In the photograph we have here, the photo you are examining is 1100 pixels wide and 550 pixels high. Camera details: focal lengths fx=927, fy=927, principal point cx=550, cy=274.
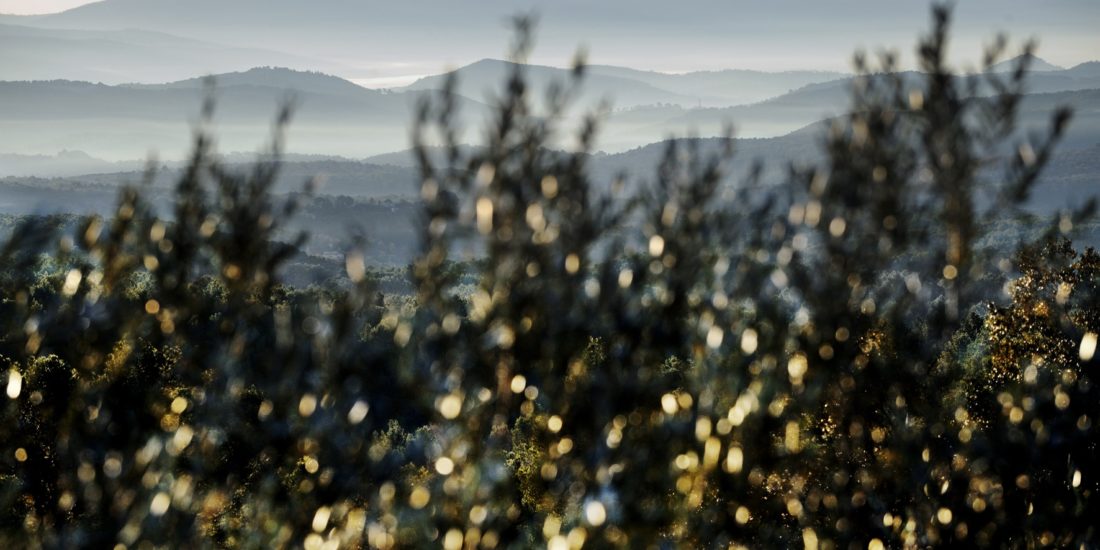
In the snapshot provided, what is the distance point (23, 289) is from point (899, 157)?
9577 millimetres

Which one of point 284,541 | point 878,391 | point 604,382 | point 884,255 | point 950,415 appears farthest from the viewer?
point 950,415

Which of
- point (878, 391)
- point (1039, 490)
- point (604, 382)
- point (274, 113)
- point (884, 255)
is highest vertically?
point (274, 113)

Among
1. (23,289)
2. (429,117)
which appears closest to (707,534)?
(429,117)

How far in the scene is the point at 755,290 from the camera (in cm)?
1090

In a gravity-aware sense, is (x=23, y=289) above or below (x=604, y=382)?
A: above

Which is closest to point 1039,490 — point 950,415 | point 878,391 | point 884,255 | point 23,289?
point 950,415

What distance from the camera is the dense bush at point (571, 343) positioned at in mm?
7461

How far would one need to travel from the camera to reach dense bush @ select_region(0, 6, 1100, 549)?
7.46 metres

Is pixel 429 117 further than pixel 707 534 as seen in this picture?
No

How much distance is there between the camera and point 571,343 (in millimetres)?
8352

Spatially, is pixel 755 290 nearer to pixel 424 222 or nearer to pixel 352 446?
pixel 424 222

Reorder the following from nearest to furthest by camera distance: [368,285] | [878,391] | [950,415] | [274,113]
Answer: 1. [368,285]
2. [274,113]
3. [878,391]
4. [950,415]

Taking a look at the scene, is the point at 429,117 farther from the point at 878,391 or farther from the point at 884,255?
the point at 878,391

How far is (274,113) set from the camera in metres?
8.48
